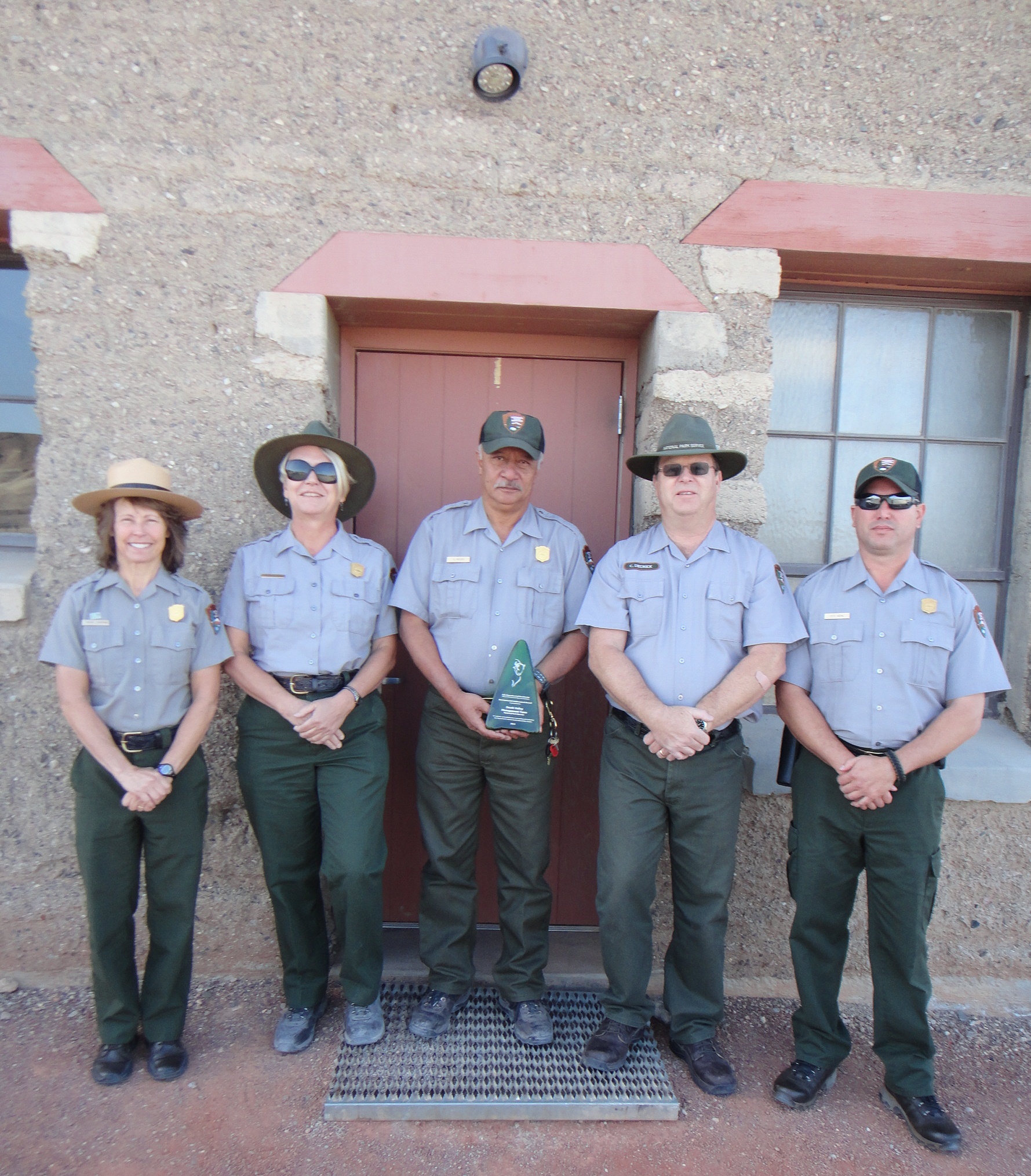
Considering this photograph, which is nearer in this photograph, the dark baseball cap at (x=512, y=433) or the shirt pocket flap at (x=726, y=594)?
the shirt pocket flap at (x=726, y=594)

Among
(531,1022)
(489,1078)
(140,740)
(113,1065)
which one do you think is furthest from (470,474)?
→ (113,1065)

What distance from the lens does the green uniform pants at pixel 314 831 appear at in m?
2.72

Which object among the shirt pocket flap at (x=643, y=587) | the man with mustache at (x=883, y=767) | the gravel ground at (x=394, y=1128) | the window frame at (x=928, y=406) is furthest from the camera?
the window frame at (x=928, y=406)

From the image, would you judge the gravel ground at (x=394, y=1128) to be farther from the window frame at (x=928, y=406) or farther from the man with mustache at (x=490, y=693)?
the window frame at (x=928, y=406)

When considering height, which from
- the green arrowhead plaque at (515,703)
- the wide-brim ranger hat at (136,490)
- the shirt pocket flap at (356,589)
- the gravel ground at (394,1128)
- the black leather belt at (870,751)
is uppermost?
the wide-brim ranger hat at (136,490)

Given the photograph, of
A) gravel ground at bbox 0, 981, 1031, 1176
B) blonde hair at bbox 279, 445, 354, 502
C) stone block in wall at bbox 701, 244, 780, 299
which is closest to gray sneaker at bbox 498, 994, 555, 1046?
gravel ground at bbox 0, 981, 1031, 1176

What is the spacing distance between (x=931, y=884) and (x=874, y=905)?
0.63 feet

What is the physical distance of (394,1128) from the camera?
2.45m

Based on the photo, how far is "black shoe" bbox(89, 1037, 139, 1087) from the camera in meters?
2.57

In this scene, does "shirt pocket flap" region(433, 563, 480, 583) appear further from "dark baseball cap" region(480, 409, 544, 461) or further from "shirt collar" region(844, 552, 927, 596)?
"shirt collar" region(844, 552, 927, 596)

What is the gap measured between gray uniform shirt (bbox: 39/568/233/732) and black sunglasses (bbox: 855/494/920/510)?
227cm

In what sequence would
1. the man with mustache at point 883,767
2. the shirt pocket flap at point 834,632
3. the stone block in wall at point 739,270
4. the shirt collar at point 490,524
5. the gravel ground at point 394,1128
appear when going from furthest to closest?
the stone block in wall at point 739,270
the shirt collar at point 490,524
the shirt pocket flap at point 834,632
the man with mustache at point 883,767
the gravel ground at point 394,1128

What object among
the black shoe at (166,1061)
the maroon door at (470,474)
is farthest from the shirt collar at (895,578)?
the black shoe at (166,1061)

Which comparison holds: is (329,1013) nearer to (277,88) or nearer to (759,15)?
(277,88)
